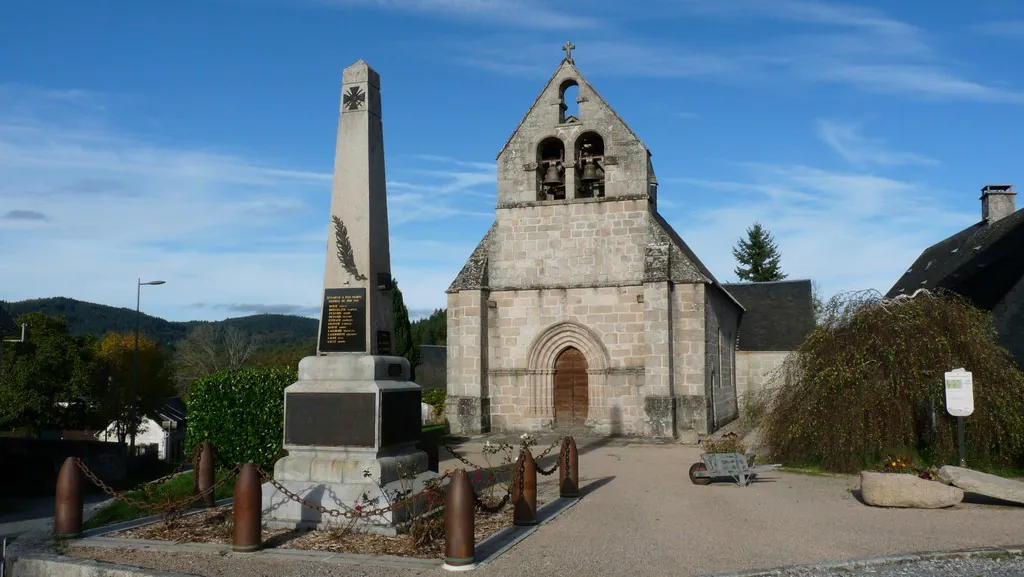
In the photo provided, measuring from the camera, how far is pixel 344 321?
885 cm

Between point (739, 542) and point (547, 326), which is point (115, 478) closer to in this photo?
point (547, 326)

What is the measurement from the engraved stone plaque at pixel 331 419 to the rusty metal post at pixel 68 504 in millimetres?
2139

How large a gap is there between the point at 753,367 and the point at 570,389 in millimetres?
10643

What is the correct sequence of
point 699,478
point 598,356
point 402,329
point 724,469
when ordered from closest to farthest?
point 724,469 → point 699,478 → point 598,356 → point 402,329

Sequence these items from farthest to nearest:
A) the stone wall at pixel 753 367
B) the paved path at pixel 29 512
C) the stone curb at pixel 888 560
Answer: the stone wall at pixel 753 367, the paved path at pixel 29 512, the stone curb at pixel 888 560

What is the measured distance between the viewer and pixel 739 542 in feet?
26.6

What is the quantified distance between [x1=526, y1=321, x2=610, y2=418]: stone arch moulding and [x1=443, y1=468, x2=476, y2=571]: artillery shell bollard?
14502 mm

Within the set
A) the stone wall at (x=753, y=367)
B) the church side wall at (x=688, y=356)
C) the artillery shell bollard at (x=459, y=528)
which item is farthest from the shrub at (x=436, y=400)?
the artillery shell bollard at (x=459, y=528)

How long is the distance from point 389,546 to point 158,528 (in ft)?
9.32

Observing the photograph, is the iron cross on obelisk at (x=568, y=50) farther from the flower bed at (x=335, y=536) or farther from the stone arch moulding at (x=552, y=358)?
the flower bed at (x=335, y=536)

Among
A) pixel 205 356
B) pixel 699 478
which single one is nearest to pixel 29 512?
pixel 699 478

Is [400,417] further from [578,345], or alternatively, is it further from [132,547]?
[578,345]

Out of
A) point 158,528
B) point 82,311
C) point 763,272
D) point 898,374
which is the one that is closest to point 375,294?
point 158,528

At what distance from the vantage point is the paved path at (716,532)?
6.93m
